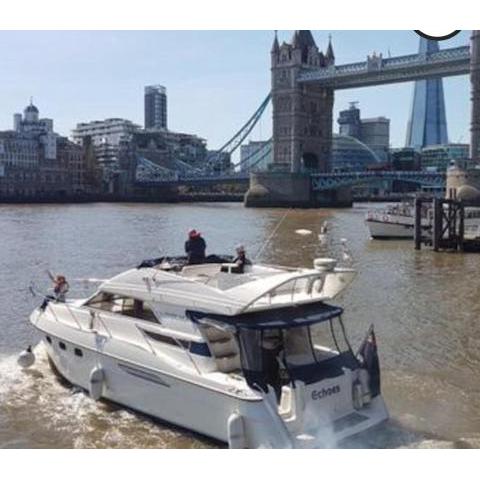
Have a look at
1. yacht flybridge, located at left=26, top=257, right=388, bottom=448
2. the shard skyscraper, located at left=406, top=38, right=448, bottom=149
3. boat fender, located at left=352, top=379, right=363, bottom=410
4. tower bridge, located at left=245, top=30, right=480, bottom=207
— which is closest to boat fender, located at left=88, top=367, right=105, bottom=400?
yacht flybridge, located at left=26, top=257, right=388, bottom=448

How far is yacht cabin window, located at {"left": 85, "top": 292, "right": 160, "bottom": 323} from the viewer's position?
7.52 metres

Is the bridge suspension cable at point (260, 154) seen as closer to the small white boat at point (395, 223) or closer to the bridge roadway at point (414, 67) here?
the bridge roadway at point (414, 67)

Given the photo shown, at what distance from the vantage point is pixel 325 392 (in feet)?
20.7

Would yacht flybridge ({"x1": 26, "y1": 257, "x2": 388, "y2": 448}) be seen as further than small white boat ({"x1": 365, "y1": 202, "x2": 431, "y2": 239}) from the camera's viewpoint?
No

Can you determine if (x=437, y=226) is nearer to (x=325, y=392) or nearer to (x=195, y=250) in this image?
(x=195, y=250)

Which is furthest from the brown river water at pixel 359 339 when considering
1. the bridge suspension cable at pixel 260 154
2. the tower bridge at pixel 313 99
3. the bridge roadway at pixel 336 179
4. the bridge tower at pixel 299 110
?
the bridge suspension cable at pixel 260 154

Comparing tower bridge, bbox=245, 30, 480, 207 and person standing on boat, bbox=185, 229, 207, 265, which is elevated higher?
tower bridge, bbox=245, 30, 480, 207

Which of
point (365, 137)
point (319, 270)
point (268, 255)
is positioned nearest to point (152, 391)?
point (319, 270)

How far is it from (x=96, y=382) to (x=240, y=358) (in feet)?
5.61

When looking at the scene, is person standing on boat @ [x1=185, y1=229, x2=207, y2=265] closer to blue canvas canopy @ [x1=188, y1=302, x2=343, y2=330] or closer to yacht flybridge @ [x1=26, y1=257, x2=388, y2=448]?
yacht flybridge @ [x1=26, y1=257, x2=388, y2=448]

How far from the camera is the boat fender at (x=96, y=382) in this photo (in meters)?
7.34

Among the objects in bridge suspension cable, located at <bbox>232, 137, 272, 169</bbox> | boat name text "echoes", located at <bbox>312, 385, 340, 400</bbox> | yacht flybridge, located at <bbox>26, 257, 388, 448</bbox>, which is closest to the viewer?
yacht flybridge, located at <bbox>26, 257, 388, 448</bbox>

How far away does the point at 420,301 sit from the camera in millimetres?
14227

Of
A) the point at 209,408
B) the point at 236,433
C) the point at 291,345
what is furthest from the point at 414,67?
the point at 236,433
